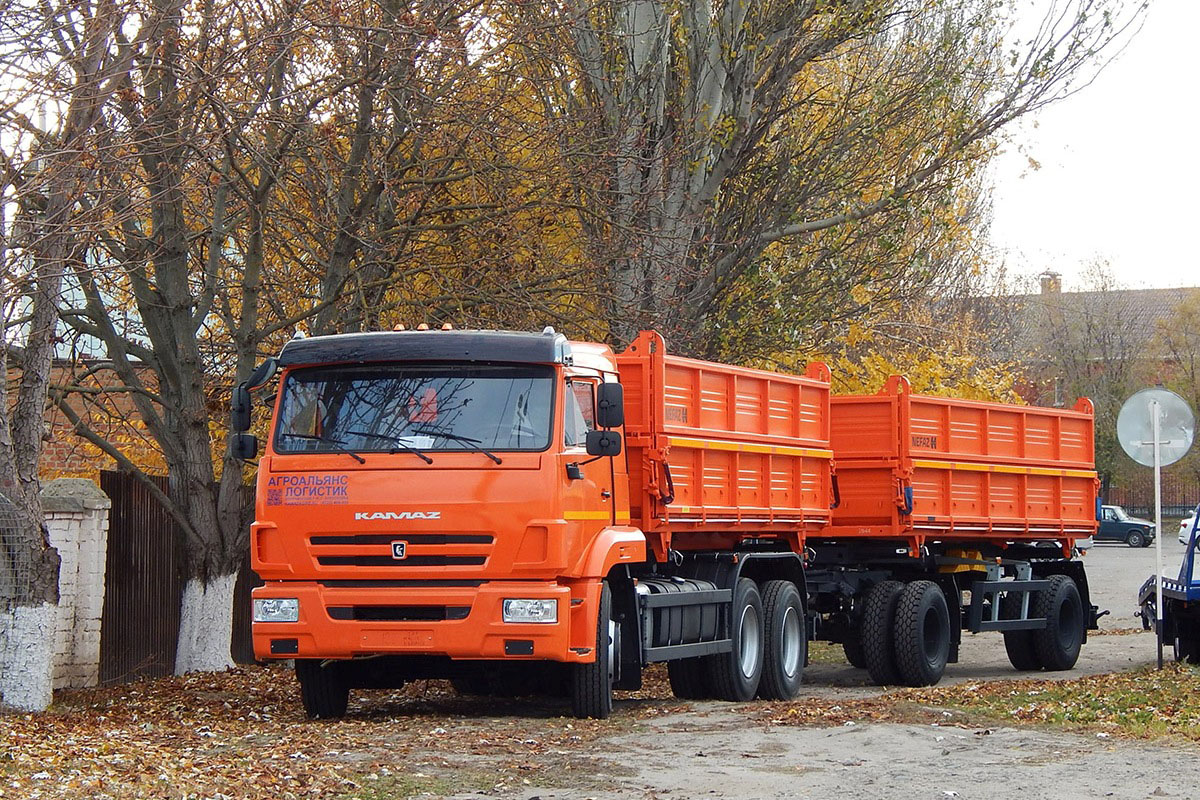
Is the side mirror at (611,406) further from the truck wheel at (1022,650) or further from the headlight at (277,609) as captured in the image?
the truck wheel at (1022,650)

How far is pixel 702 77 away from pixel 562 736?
35.1ft

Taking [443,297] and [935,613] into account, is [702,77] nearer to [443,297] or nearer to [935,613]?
[443,297]

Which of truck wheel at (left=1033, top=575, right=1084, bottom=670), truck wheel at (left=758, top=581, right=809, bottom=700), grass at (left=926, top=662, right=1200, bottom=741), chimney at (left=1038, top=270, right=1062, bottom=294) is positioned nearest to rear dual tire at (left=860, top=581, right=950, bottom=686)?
grass at (left=926, top=662, right=1200, bottom=741)

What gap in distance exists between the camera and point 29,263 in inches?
477

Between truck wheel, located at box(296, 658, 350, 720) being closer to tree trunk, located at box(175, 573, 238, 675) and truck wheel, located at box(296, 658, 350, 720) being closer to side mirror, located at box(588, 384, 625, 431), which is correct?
side mirror, located at box(588, 384, 625, 431)

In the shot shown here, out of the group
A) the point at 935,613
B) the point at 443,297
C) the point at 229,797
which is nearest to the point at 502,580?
the point at 229,797

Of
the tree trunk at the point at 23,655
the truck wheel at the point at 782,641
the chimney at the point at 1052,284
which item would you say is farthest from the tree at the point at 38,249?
→ the chimney at the point at 1052,284

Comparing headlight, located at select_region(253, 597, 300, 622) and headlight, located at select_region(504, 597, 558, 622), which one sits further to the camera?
headlight, located at select_region(253, 597, 300, 622)

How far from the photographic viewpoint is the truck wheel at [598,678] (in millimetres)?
11961

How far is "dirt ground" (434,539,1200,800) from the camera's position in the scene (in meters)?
8.93

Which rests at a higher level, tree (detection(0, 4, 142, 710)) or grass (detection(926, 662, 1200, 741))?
tree (detection(0, 4, 142, 710))

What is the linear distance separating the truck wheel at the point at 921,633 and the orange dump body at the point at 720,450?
1476mm

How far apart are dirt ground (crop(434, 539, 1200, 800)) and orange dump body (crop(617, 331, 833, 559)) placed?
1.61 metres

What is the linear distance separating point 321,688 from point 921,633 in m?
6.87
